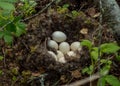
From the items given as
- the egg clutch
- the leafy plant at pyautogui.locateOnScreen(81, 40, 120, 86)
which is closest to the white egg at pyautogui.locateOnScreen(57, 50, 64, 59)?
the egg clutch

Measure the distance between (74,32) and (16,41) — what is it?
0.39m

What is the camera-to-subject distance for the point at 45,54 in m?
2.04

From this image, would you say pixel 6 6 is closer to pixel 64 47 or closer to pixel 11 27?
pixel 11 27

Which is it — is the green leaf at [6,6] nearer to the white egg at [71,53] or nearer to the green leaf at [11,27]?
the green leaf at [11,27]

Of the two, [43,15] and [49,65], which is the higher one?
[43,15]

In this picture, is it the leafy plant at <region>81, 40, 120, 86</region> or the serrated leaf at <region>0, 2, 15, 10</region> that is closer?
the serrated leaf at <region>0, 2, 15, 10</region>

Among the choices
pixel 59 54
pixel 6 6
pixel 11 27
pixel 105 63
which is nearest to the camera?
pixel 6 6

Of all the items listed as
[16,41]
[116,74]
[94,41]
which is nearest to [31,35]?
[16,41]

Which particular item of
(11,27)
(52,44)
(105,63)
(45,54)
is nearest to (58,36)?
(52,44)

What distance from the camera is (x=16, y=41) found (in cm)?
216

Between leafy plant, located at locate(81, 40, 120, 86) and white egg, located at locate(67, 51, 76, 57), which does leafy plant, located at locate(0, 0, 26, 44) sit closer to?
leafy plant, located at locate(81, 40, 120, 86)

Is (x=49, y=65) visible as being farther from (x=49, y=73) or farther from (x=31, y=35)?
(x=31, y=35)

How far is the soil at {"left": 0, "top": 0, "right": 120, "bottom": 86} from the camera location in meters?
1.99

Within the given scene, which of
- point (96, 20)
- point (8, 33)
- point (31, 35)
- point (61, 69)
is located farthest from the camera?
→ point (96, 20)
